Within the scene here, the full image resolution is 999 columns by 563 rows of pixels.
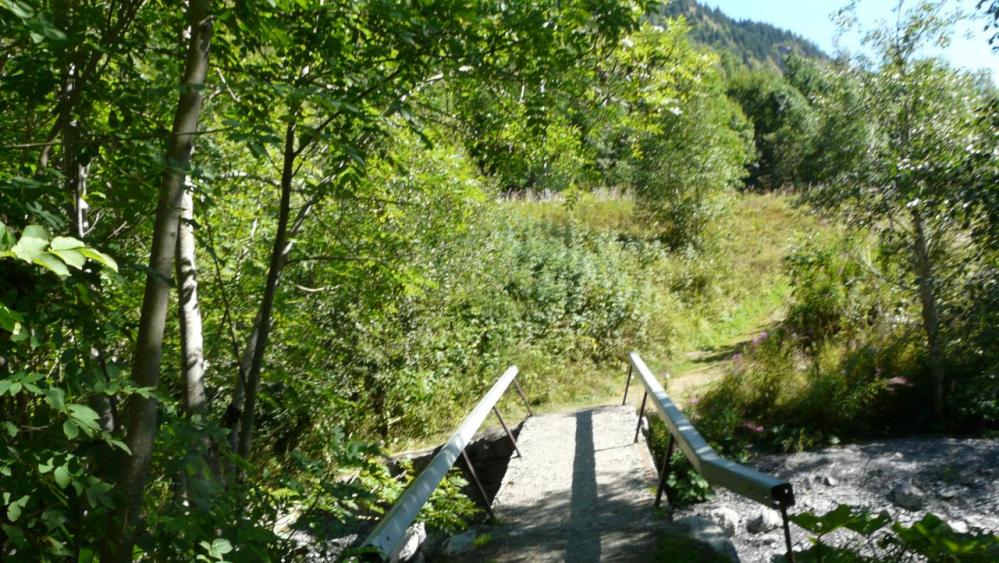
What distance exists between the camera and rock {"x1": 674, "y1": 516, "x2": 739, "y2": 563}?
418 cm

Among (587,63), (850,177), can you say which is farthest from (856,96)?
(587,63)

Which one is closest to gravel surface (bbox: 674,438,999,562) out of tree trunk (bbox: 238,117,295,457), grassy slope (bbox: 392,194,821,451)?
tree trunk (bbox: 238,117,295,457)

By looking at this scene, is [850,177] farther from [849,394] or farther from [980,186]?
[980,186]

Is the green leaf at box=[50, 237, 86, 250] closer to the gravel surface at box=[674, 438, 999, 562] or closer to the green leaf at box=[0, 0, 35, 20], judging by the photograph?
the green leaf at box=[0, 0, 35, 20]

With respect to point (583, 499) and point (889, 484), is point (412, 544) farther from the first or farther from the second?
point (889, 484)

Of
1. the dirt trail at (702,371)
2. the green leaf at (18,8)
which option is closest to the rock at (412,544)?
the green leaf at (18,8)

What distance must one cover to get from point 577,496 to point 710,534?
1740 mm

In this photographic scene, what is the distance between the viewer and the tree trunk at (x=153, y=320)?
2334mm

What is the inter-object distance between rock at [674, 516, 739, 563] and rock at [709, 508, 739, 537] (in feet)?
3.23

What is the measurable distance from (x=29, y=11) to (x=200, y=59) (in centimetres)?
74

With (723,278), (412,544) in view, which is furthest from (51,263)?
(723,278)

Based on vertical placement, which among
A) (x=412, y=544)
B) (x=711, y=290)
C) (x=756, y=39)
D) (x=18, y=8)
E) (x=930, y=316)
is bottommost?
(x=412, y=544)

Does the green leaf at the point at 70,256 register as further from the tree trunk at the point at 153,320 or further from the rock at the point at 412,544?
the rock at the point at 412,544

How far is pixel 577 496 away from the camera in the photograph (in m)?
6.06
